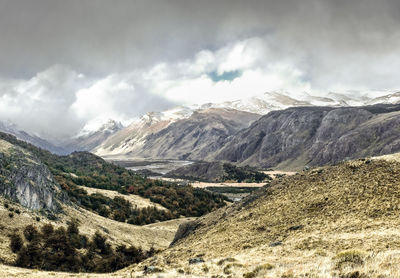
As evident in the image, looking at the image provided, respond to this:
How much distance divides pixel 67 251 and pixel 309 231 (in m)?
29.9

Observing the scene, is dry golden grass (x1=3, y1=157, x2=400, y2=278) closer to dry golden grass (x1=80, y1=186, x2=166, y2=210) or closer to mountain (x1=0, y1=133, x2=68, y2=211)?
mountain (x1=0, y1=133, x2=68, y2=211)

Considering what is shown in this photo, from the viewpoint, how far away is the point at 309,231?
25641 millimetres

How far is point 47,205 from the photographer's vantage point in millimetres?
47750

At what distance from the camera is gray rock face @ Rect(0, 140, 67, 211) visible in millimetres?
43500

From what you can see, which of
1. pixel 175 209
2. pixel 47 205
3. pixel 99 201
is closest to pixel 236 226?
pixel 47 205

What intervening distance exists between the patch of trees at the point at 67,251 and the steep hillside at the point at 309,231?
1020cm

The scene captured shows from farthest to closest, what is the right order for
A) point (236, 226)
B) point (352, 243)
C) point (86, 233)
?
point (86, 233) < point (236, 226) < point (352, 243)

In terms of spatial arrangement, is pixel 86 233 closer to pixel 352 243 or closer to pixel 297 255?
pixel 297 255

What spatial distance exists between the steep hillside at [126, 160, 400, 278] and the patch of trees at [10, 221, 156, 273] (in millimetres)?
10198

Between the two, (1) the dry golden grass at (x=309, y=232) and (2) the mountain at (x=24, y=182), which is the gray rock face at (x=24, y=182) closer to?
(2) the mountain at (x=24, y=182)

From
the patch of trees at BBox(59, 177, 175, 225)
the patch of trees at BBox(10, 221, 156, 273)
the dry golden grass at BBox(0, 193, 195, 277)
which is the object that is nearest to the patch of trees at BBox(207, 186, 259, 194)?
the patch of trees at BBox(59, 177, 175, 225)

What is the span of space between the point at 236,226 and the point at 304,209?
305 inches

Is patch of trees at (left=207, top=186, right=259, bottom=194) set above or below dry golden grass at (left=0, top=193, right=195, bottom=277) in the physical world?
below

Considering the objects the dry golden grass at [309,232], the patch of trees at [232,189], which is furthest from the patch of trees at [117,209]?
the patch of trees at [232,189]
